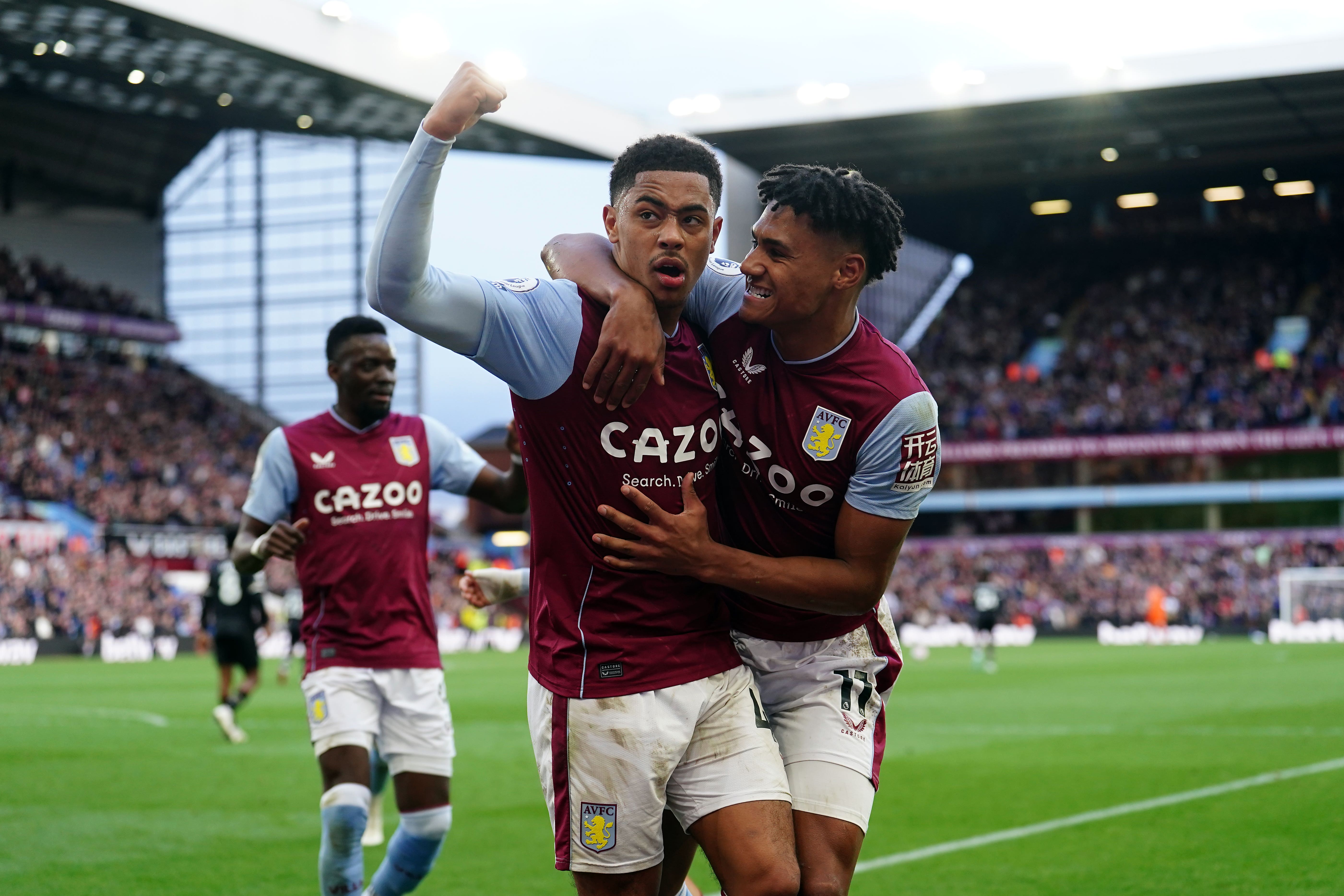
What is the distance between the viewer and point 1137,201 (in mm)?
51938

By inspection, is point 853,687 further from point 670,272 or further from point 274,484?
point 274,484

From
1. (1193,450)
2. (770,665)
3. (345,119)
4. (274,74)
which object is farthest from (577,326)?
(1193,450)

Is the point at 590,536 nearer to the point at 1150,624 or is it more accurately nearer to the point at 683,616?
the point at 683,616

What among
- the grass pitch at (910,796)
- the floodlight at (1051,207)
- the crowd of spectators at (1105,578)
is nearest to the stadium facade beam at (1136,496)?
the crowd of spectators at (1105,578)

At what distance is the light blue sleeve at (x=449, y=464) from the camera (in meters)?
6.66

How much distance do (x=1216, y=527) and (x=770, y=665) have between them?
158 ft

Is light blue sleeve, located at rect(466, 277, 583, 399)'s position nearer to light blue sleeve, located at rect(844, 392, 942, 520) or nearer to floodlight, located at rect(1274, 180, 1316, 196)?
light blue sleeve, located at rect(844, 392, 942, 520)

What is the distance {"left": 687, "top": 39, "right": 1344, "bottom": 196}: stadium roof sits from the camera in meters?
34.8

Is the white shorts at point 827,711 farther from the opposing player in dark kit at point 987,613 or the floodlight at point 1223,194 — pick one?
the floodlight at point 1223,194

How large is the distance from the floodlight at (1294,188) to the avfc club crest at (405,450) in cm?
4764

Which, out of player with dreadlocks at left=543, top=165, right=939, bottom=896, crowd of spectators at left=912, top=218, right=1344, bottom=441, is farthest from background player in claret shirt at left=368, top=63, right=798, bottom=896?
crowd of spectators at left=912, top=218, right=1344, bottom=441

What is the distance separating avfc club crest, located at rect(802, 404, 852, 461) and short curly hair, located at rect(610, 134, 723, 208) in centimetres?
64

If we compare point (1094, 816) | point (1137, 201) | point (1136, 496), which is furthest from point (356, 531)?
point (1137, 201)

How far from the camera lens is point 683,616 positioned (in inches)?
152
